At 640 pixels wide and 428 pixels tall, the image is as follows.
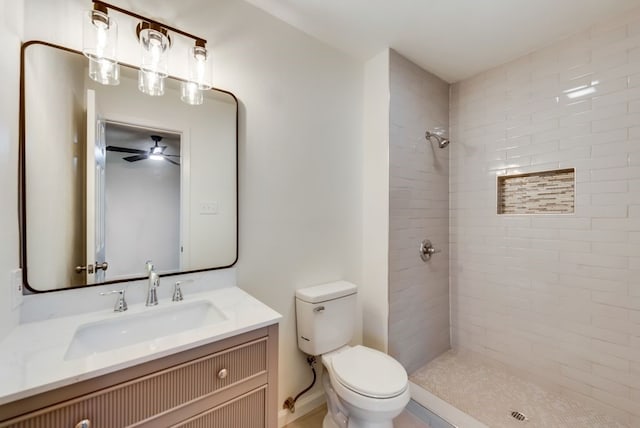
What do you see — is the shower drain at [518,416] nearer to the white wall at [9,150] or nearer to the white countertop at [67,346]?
the white countertop at [67,346]

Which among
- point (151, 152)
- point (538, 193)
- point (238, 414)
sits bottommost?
point (238, 414)

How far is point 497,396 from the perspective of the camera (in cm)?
186

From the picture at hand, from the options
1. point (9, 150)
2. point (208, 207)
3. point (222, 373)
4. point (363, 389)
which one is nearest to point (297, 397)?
point (363, 389)

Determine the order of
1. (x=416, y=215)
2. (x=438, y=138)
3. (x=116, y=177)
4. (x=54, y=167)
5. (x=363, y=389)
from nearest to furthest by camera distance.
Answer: (x=54, y=167) < (x=116, y=177) < (x=363, y=389) < (x=416, y=215) < (x=438, y=138)

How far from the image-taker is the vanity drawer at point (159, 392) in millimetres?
713

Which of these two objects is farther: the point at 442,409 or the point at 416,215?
the point at 416,215

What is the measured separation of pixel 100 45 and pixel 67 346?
3.65ft

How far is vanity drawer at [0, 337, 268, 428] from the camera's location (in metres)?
0.71

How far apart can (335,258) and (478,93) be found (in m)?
1.81

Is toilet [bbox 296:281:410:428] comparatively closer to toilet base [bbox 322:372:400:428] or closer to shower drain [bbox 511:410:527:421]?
toilet base [bbox 322:372:400:428]

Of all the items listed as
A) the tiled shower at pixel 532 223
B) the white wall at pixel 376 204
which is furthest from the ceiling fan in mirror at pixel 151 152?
the tiled shower at pixel 532 223

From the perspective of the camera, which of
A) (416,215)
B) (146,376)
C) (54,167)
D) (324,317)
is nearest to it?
(146,376)

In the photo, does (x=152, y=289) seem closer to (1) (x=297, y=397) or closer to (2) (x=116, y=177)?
(2) (x=116, y=177)

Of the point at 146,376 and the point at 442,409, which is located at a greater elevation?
the point at 146,376
